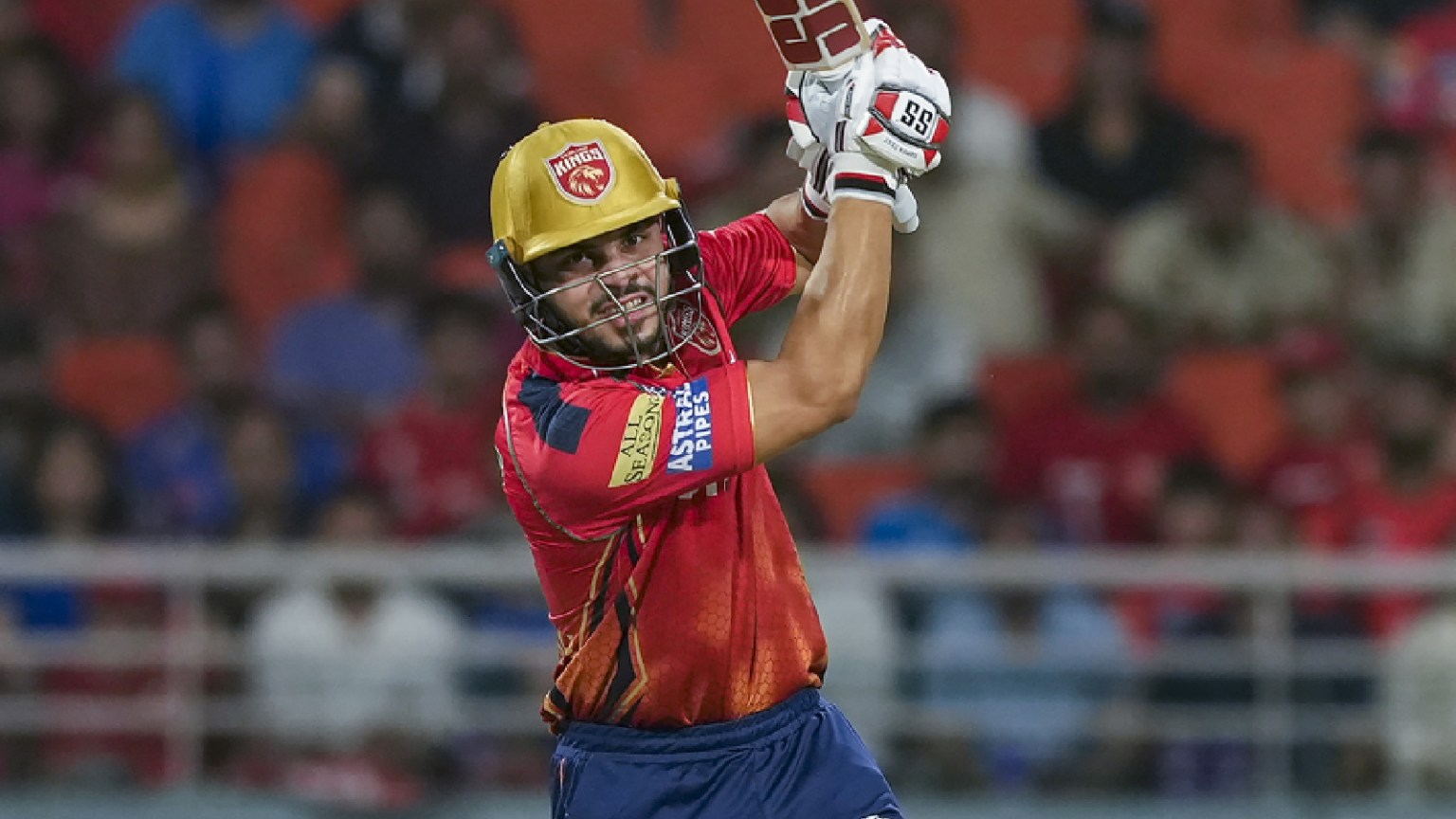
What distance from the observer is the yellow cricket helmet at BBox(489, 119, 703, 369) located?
4207 mm

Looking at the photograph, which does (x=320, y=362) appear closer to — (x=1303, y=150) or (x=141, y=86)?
(x=141, y=86)

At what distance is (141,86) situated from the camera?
9617mm

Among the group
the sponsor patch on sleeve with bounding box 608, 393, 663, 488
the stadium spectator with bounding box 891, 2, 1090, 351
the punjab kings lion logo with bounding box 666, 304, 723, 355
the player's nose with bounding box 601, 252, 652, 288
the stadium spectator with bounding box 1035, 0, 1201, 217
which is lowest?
the sponsor patch on sleeve with bounding box 608, 393, 663, 488

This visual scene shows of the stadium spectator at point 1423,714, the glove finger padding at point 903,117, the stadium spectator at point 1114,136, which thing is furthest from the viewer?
the stadium spectator at point 1114,136

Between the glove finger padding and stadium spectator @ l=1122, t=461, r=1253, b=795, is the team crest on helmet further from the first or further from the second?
stadium spectator @ l=1122, t=461, r=1253, b=795

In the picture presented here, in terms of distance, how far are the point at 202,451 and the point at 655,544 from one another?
487 cm

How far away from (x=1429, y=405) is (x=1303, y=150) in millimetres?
1620

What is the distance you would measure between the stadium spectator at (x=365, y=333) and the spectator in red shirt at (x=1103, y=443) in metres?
2.34

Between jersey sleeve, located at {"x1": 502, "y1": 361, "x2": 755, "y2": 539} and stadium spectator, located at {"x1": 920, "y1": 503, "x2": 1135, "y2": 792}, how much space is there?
12.6ft

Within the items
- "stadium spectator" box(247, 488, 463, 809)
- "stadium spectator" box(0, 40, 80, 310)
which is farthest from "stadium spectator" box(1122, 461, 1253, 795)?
"stadium spectator" box(0, 40, 80, 310)

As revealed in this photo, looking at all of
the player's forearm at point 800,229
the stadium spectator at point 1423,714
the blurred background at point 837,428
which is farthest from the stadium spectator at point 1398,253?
the player's forearm at point 800,229

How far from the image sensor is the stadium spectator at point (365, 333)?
904 cm

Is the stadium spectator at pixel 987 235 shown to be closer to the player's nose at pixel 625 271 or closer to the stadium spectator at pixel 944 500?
the stadium spectator at pixel 944 500

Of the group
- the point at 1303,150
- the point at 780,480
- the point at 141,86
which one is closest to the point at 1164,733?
the point at 780,480
